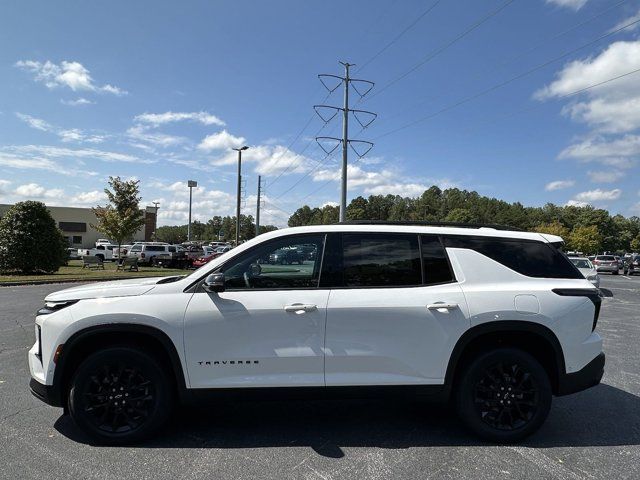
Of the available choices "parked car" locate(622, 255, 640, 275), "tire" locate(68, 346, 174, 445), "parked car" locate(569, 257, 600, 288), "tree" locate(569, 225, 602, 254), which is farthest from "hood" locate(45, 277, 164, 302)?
"tree" locate(569, 225, 602, 254)

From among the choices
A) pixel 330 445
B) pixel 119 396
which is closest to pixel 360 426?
pixel 330 445

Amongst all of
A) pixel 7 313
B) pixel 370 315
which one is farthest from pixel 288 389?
pixel 7 313

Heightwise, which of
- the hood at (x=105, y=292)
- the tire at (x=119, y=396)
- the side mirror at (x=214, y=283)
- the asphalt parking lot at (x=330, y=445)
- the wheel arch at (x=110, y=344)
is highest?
the side mirror at (x=214, y=283)

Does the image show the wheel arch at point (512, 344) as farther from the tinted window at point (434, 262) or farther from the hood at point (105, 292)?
the hood at point (105, 292)

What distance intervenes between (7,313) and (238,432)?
911 cm

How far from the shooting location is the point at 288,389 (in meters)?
3.81

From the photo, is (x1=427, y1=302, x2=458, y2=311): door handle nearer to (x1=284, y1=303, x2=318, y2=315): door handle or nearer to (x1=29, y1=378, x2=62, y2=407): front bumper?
(x1=284, y1=303, x2=318, y2=315): door handle

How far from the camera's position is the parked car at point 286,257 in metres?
4.07

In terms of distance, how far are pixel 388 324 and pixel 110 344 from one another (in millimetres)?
2262

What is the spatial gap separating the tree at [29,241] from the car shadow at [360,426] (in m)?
22.1

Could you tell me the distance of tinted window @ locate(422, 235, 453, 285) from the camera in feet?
13.3

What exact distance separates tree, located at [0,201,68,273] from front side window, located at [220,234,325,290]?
76.3ft

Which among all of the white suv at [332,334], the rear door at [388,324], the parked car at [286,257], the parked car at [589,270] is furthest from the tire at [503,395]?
the parked car at [589,270]

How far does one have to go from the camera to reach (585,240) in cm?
9919
